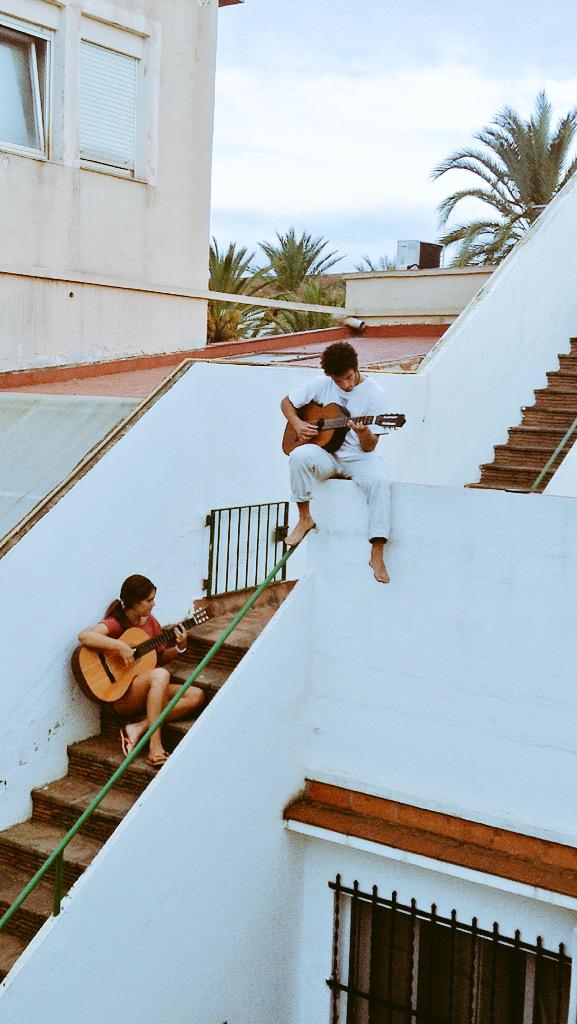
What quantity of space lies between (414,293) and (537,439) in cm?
411

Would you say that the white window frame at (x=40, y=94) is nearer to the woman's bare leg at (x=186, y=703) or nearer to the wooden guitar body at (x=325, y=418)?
the wooden guitar body at (x=325, y=418)

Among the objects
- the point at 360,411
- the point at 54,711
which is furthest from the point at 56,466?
the point at 360,411

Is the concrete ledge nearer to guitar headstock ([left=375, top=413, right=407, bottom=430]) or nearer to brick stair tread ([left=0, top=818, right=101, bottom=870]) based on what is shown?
brick stair tread ([left=0, top=818, right=101, bottom=870])

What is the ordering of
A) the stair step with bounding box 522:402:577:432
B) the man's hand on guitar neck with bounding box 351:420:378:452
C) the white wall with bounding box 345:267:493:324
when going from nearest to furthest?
the man's hand on guitar neck with bounding box 351:420:378:452 → the stair step with bounding box 522:402:577:432 → the white wall with bounding box 345:267:493:324

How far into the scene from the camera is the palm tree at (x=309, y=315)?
21703 millimetres

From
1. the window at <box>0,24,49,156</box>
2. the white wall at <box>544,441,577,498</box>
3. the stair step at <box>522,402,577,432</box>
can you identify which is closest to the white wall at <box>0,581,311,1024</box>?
the white wall at <box>544,441,577,498</box>

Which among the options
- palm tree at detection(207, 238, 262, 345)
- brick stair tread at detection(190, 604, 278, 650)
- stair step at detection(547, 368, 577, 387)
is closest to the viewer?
brick stair tread at detection(190, 604, 278, 650)

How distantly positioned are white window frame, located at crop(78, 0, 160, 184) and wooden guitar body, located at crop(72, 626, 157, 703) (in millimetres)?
5410

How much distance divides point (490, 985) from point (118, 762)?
2.54 m

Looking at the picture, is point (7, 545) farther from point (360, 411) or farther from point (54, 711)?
point (360, 411)

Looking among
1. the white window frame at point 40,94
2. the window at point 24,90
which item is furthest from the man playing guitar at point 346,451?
the window at point 24,90

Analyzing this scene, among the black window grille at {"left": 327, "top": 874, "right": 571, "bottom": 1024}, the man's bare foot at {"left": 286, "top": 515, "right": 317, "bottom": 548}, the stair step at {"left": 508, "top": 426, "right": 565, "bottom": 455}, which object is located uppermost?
the stair step at {"left": 508, "top": 426, "right": 565, "bottom": 455}

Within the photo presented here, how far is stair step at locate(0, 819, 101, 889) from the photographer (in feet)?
18.7

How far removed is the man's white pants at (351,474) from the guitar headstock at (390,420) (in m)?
0.32
